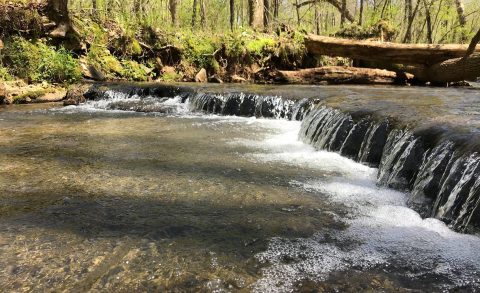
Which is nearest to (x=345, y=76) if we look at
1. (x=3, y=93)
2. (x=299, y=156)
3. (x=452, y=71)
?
(x=452, y=71)

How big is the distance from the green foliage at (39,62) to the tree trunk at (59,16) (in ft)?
2.62

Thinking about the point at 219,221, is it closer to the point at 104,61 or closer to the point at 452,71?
the point at 452,71

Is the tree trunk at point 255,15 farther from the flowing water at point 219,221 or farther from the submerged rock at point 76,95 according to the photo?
the flowing water at point 219,221

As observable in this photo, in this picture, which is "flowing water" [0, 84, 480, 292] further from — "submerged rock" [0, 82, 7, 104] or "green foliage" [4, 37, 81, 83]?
"green foliage" [4, 37, 81, 83]

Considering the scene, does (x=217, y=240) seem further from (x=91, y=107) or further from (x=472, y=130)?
(x=91, y=107)

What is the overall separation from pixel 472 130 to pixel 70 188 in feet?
16.2

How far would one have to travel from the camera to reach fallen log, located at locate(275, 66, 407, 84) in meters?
16.8

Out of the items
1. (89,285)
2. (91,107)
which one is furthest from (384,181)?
(91,107)

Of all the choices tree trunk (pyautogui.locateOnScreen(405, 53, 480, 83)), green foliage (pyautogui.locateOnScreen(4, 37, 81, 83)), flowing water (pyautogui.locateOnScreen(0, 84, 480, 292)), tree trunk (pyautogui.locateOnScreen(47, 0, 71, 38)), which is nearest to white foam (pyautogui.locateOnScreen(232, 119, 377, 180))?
flowing water (pyautogui.locateOnScreen(0, 84, 480, 292))

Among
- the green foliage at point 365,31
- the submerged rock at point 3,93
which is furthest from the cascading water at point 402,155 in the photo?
the green foliage at point 365,31

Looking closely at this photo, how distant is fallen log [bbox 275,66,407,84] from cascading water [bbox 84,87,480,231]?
6.04m

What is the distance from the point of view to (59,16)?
16.5m

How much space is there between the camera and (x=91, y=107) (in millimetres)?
13094

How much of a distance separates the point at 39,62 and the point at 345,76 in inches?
471
